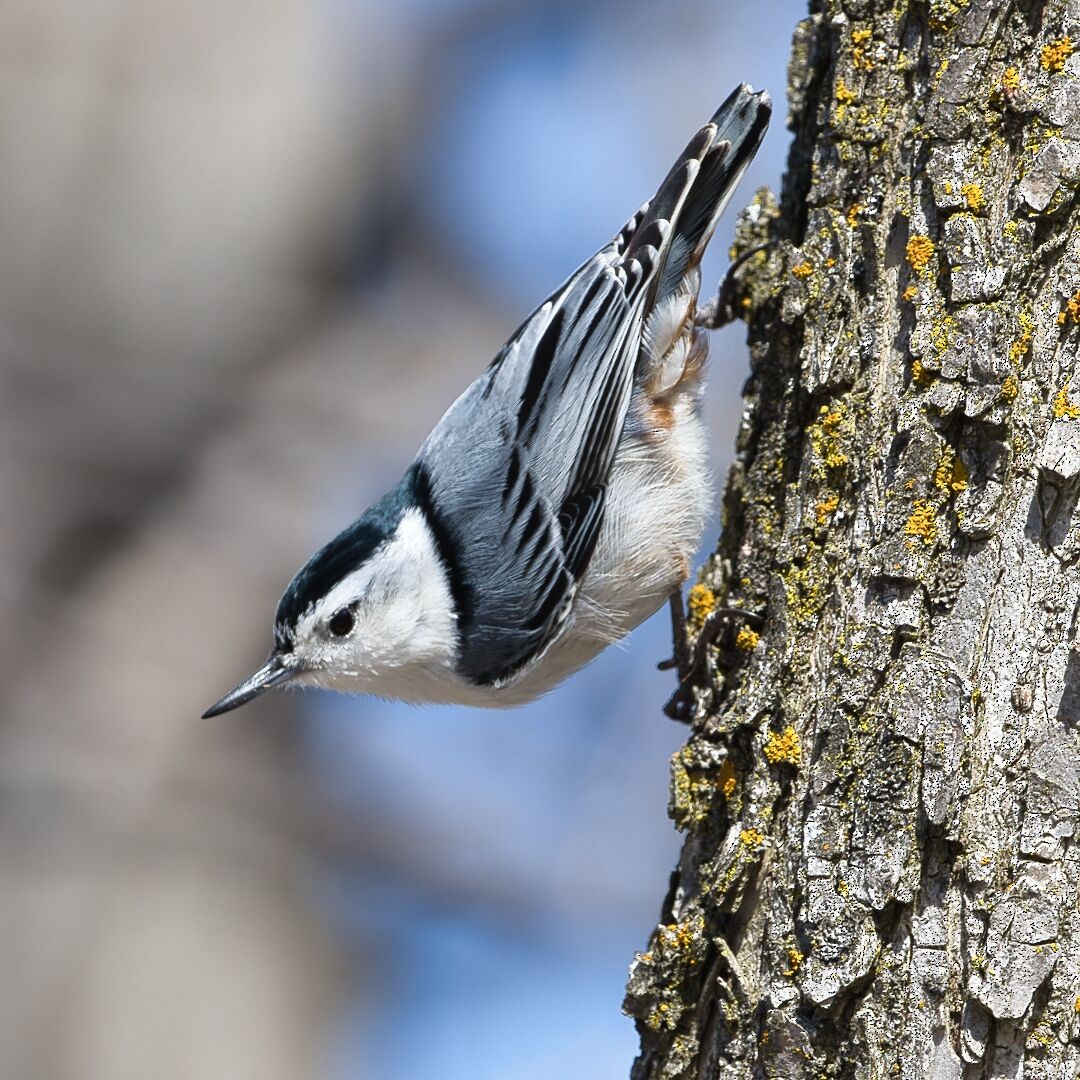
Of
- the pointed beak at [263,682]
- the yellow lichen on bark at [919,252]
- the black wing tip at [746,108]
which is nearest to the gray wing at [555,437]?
the black wing tip at [746,108]

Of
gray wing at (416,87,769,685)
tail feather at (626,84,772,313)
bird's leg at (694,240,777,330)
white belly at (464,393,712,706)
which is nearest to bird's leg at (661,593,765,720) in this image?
white belly at (464,393,712,706)

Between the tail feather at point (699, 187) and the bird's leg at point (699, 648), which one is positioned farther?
the tail feather at point (699, 187)

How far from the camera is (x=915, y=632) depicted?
5.74 feet

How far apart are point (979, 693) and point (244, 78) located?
12.1 feet

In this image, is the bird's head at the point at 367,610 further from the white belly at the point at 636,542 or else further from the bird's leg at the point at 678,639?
the bird's leg at the point at 678,639

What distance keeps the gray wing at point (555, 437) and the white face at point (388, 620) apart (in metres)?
0.05

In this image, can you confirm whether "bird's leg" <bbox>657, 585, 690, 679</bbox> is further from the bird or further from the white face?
the white face

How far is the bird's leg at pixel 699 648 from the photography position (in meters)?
2.12

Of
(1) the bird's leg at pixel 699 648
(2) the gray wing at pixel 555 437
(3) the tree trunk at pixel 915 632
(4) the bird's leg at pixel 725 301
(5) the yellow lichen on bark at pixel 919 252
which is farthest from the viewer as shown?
(2) the gray wing at pixel 555 437

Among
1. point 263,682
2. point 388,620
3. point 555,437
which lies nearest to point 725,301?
point 555,437

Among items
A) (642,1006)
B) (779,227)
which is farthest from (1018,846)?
(779,227)

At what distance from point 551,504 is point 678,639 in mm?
378

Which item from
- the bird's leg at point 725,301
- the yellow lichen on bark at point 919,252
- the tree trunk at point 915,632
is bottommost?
the tree trunk at point 915,632

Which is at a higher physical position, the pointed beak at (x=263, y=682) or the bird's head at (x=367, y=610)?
the bird's head at (x=367, y=610)
